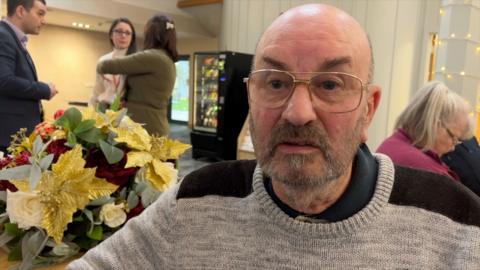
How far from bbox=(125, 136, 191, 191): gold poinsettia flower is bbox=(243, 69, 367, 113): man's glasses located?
37cm

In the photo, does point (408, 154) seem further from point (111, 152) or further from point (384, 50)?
point (384, 50)

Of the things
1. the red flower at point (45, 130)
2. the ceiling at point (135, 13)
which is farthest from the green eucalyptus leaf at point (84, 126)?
the ceiling at point (135, 13)

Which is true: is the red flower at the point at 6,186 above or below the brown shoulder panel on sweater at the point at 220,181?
below

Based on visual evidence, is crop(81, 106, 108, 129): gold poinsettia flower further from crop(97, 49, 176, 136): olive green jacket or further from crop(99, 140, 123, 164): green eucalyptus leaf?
crop(97, 49, 176, 136): olive green jacket

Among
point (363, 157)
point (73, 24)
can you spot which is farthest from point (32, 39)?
point (363, 157)

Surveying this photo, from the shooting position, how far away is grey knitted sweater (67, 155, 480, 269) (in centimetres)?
91

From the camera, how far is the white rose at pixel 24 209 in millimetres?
976

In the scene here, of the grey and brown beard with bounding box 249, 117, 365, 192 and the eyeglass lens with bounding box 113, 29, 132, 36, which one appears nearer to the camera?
the grey and brown beard with bounding box 249, 117, 365, 192

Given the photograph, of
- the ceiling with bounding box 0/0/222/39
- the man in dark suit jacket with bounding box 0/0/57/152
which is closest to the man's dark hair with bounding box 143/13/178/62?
the man in dark suit jacket with bounding box 0/0/57/152

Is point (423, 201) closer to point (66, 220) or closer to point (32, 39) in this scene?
point (66, 220)

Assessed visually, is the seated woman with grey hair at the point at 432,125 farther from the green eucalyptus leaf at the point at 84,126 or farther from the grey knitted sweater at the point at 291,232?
the green eucalyptus leaf at the point at 84,126

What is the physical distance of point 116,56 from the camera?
2.62 m

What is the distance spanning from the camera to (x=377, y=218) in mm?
937

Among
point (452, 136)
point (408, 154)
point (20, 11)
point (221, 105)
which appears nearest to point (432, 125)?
point (452, 136)
